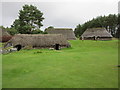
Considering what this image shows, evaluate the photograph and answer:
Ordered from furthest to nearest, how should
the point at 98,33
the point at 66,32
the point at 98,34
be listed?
the point at 66,32
the point at 98,33
the point at 98,34

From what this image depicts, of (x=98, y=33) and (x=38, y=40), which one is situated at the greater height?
(x=98, y=33)

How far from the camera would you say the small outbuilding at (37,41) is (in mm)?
32562

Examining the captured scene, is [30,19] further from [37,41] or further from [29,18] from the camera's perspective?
[37,41]

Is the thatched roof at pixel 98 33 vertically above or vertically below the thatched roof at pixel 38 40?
above

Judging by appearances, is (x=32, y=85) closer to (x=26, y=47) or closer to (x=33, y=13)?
(x=26, y=47)

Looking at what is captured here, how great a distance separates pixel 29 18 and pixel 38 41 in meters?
12.0

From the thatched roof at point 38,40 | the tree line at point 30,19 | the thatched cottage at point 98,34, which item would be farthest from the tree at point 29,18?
the thatched cottage at point 98,34

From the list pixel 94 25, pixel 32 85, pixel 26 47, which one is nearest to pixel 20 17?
pixel 26 47

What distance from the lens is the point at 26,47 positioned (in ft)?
104

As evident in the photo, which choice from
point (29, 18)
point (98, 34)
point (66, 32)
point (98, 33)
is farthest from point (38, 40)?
point (98, 33)

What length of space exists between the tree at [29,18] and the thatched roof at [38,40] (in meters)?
8.33

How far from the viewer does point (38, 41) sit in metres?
33.4

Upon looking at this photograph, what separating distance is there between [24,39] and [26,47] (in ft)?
9.23

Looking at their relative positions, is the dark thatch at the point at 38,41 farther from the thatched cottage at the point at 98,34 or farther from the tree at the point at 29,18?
the thatched cottage at the point at 98,34
